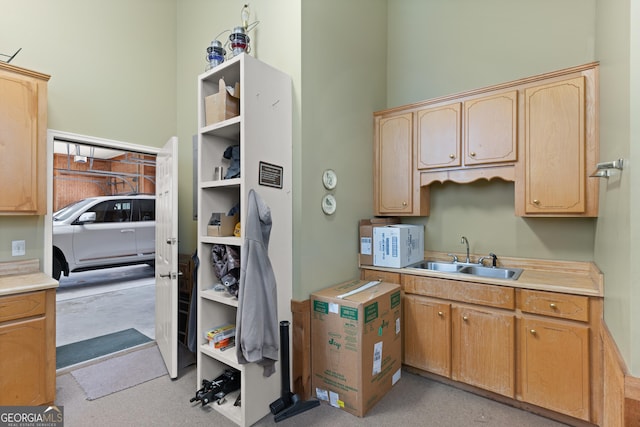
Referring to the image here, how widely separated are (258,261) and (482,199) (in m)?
2.19

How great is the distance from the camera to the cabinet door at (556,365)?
77.7 inches

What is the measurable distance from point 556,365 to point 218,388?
235 centimetres

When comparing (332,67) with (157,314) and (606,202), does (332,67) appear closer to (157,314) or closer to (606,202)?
(606,202)

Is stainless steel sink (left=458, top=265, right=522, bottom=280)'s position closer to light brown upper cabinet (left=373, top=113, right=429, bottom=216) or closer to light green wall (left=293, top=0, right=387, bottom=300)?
light brown upper cabinet (left=373, top=113, right=429, bottom=216)

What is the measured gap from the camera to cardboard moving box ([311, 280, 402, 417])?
2.16 meters

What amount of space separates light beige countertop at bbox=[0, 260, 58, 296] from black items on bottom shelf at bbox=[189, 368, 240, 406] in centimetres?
127

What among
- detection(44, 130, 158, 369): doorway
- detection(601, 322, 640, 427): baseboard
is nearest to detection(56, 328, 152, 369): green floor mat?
detection(44, 130, 158, 369): doorway

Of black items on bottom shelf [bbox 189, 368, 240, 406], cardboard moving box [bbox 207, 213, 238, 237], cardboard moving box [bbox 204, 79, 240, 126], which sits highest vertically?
cardboard moving box [bbox 204, 79, 240, 126]

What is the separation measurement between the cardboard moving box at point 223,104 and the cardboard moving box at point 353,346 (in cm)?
151

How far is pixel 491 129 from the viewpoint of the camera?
2.54 m

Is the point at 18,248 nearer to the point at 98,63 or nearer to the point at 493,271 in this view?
the point at 98,63

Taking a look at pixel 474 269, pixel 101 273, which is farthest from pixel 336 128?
pixel 101 273

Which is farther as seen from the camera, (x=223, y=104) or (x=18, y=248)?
(x=18, y=248)

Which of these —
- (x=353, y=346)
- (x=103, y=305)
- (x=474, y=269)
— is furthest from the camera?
(x=103, y=305)
